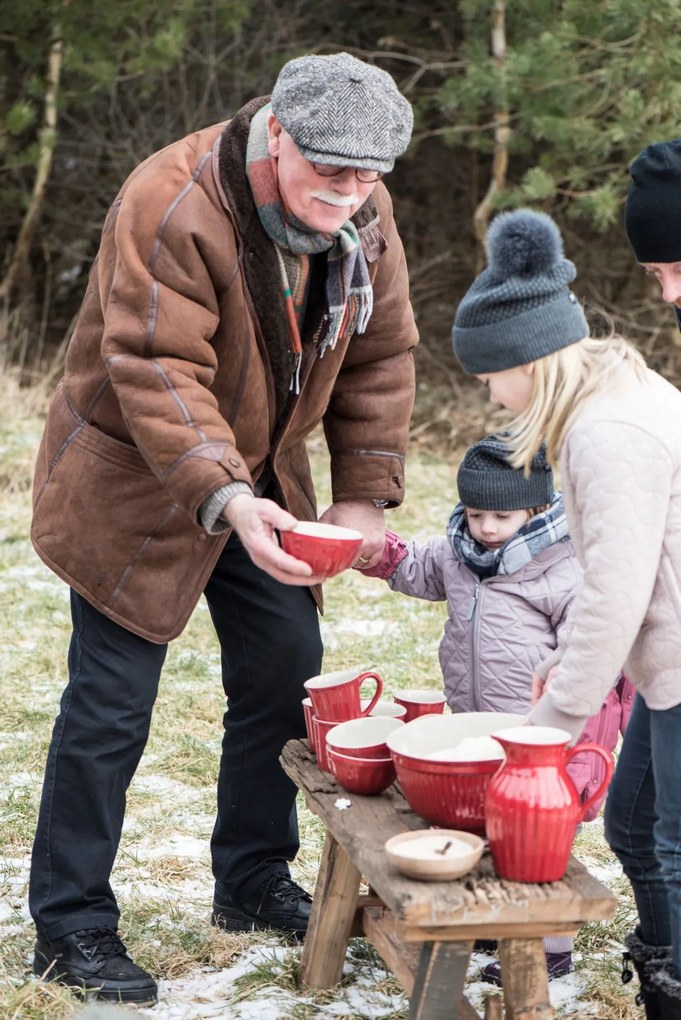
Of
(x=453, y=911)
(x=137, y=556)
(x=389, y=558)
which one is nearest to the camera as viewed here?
(x=453, y=911)

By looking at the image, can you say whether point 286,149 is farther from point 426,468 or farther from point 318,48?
point 318,48

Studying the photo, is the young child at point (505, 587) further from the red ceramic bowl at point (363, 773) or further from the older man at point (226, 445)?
the red ceramic bowl at point (363, 773)

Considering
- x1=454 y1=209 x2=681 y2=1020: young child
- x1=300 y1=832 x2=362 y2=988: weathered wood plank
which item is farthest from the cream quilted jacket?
x1=300 y1=832 x2=362 y2=988: weathered wood plank

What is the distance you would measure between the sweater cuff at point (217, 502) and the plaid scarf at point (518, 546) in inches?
30.7

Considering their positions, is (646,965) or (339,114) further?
(646,965)

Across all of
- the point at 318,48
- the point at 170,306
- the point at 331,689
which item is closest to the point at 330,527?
the point at 331,689

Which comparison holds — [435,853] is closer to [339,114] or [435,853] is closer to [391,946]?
[391,946]

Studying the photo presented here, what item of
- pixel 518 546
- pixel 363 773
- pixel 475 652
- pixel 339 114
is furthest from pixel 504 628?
pixel 339 114

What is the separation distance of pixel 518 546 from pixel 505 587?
0.33 feet

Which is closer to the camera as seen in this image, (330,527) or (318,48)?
(330,527)

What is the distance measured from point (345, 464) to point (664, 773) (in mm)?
1056

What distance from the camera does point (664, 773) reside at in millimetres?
2281

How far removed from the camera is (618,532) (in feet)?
6.82

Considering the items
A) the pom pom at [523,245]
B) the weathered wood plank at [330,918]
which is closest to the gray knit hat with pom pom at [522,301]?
the pom pom at [523,245]
